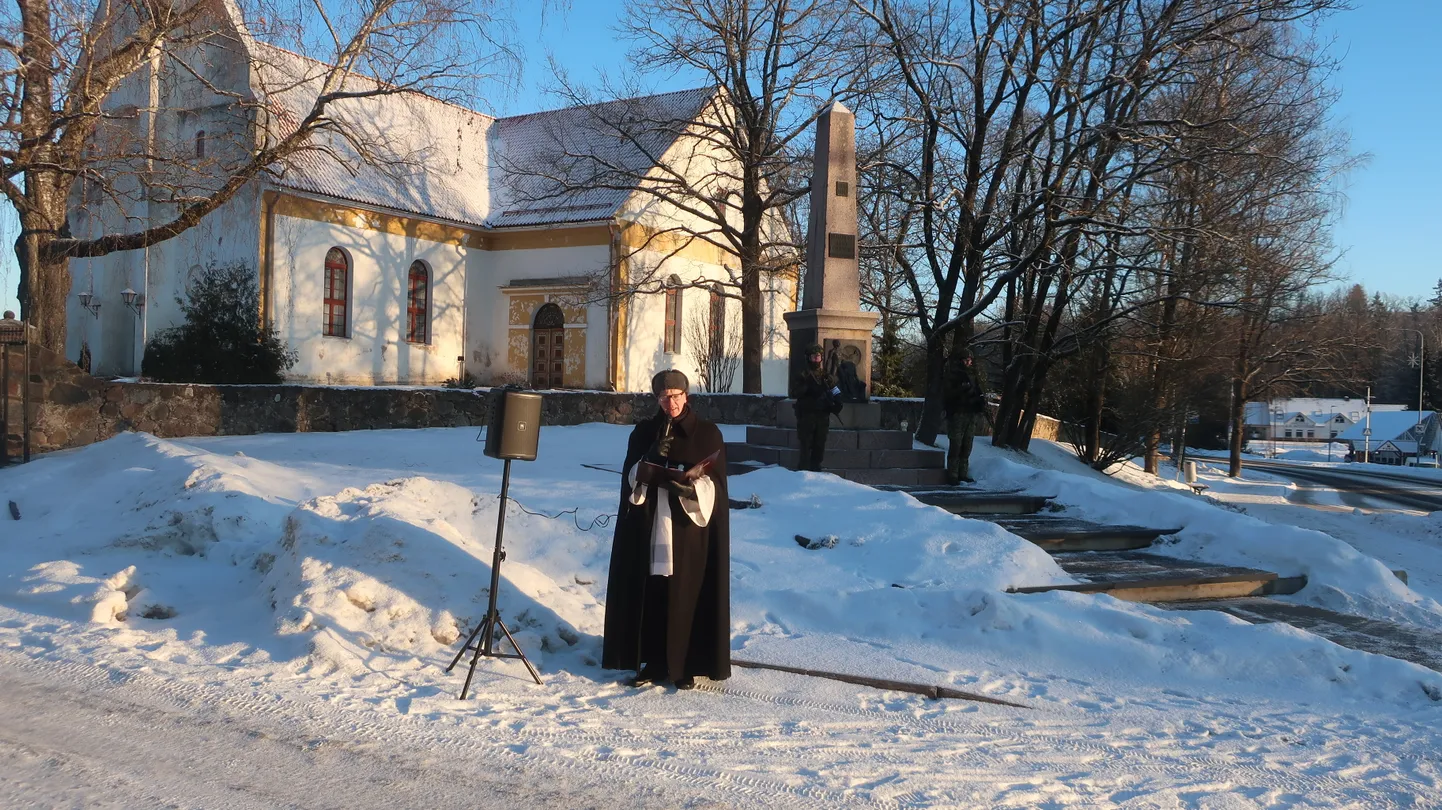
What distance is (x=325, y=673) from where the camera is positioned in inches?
252

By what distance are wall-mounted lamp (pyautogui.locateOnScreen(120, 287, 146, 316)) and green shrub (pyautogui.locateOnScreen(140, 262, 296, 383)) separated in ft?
5.50

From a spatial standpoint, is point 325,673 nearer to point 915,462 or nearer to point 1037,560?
point 1037,560

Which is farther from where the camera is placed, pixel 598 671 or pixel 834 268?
pixel 834 268

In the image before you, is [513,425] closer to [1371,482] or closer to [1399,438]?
[1371,482]

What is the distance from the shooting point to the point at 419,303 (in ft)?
105

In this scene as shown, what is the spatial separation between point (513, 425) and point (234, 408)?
11.8m

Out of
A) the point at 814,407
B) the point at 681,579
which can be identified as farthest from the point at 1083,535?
the point at 681,579

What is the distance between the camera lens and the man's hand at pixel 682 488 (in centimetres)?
625

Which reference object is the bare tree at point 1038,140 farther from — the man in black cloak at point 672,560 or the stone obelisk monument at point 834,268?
the man in black cloak at point 672,560

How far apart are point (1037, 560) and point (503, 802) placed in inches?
242

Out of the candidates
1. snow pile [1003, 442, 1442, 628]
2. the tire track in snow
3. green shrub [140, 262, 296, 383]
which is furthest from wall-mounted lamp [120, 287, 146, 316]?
the tire track in snow

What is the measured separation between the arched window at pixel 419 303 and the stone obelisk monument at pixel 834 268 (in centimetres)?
1913

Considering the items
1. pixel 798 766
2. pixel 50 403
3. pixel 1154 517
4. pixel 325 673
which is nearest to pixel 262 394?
pixel 50 403

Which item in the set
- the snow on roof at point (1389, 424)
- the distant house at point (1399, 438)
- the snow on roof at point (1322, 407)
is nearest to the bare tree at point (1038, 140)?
the distant house at point (1399, 438)
